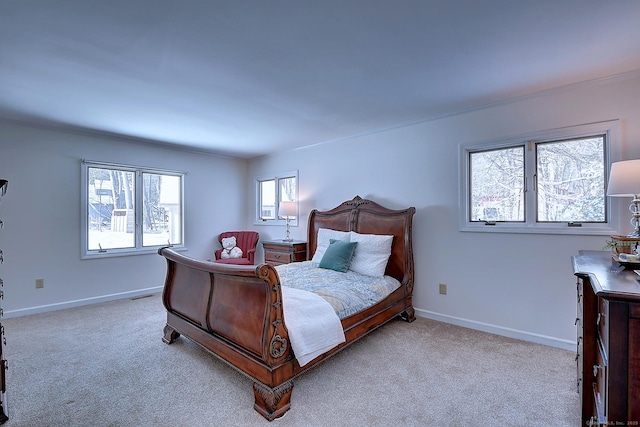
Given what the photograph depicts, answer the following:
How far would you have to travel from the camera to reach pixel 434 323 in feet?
10.8

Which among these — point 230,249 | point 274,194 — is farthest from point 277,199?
point 230,249

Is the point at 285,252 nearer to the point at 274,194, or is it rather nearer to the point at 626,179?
the point at 274,194

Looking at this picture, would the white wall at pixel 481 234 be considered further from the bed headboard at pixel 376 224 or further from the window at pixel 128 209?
the window at pixel 128 209

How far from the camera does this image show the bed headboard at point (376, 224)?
3.40 meters

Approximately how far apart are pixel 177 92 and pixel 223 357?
2.30 metres

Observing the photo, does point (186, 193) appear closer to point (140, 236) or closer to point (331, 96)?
point (140, 236)

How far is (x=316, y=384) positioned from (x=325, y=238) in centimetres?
198

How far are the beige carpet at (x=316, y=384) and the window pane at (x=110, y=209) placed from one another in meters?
1.48

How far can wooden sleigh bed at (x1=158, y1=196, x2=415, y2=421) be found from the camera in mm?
1776

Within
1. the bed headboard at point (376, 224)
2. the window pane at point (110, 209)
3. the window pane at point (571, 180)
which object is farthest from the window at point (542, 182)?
the window pane at point (110, 209)

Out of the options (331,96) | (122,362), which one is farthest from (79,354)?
(331,96)

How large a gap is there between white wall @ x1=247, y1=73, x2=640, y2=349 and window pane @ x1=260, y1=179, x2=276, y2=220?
1570mm

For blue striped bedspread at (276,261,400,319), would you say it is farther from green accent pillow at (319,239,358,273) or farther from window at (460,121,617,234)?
window at (460,121,617,234)

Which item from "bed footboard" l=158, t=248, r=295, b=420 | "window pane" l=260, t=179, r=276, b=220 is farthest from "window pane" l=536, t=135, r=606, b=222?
"window pane" l=260, t=179, r=276, b=220
